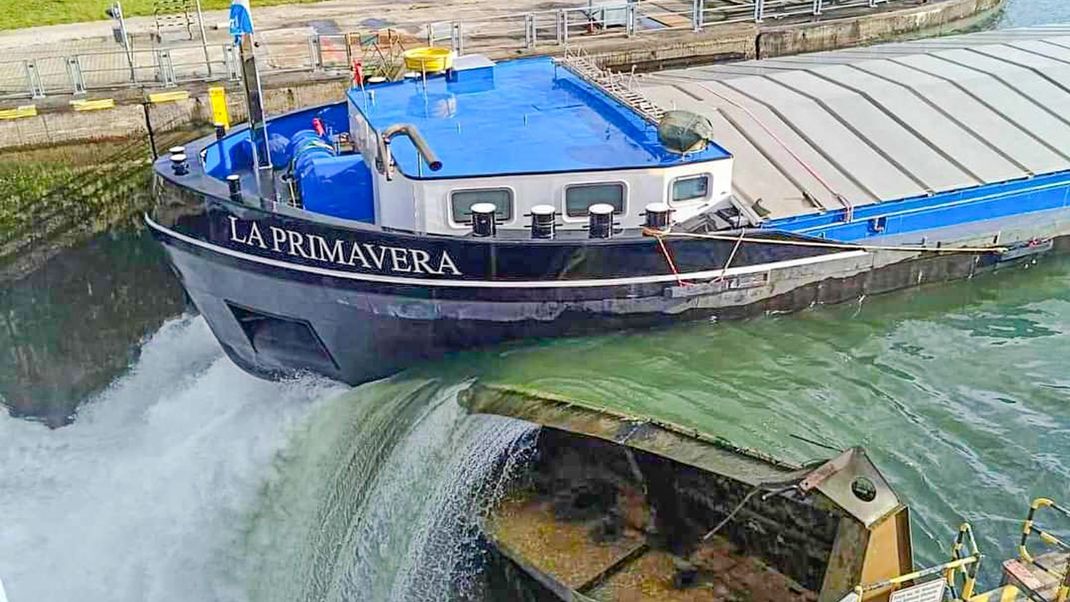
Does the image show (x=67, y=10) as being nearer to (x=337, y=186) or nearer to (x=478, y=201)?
(x=337, y=186)

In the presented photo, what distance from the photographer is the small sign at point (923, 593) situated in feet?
22.2

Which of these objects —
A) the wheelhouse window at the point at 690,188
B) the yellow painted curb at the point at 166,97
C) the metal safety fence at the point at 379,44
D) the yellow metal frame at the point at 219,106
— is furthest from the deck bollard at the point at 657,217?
the yellow painted curb at the point at 166,97

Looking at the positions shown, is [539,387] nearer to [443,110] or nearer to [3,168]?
[443,110]

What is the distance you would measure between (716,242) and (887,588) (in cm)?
524

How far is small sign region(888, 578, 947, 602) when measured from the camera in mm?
6781

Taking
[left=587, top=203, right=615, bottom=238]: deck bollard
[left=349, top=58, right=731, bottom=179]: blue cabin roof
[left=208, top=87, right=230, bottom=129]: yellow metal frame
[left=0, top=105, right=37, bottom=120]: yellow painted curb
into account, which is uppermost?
[left=208, top=87, right=230, bottom=129]: yellow metal frame

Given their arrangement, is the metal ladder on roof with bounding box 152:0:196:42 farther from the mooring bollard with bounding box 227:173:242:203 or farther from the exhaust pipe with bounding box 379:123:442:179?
the exhaust pipe with bounding box 379:123:442:179

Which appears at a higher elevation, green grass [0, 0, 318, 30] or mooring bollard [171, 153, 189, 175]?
green grass [0, 0, 318, 30]

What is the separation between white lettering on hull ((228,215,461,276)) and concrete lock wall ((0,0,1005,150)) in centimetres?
932

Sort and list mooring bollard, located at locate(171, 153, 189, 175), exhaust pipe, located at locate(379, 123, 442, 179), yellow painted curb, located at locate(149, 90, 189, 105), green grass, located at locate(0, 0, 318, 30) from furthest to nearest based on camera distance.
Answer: green grass, located at locate(0, 0, 318, 30) → yellow painted curb, located at locate(149, 90, 189, 105) → mooring bollard, located at locate(171, 153, 189, 175) → exhaust pipe, located at locate(379, 123, 442, 179)

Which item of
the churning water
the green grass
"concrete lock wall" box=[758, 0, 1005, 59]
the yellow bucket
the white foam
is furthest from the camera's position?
the green grass

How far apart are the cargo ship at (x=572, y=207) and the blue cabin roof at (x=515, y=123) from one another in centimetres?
4

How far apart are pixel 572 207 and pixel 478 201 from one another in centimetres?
113

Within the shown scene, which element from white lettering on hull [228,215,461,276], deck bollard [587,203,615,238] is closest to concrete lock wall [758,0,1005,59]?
→ deck bollard [587,203,615,238]
